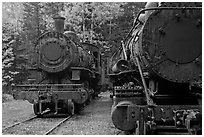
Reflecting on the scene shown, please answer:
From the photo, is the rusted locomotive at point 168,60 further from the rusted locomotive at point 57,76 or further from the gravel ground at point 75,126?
the rusted locomotive at point 57,76

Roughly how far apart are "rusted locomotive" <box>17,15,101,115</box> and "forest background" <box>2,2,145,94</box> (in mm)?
6964

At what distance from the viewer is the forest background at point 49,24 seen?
2006 centimetres

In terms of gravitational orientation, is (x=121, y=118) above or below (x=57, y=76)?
below

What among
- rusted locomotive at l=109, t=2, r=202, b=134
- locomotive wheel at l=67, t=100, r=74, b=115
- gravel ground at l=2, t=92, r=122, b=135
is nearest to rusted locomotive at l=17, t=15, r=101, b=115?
locomotive wheel at l=67, t=100, r=74, b=115

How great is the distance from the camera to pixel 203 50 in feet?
18.1

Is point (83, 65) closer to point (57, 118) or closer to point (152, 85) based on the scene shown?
point (57, 118)

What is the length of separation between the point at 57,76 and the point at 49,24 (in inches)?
475

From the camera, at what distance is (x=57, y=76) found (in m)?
12.2

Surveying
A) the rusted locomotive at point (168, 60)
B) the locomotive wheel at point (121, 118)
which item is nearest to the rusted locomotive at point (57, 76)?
the locomotive wheel at point (121, 118)

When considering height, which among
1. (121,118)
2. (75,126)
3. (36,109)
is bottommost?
(75,126)

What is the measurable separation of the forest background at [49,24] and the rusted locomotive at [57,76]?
696 cm

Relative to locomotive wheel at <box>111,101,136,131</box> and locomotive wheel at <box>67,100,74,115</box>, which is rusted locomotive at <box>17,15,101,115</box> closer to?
locomotive wheel at <box>67,100,74,115</box>

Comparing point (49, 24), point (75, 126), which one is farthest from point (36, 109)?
point (49, 24)

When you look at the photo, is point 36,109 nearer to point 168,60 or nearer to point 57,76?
point 57,76
